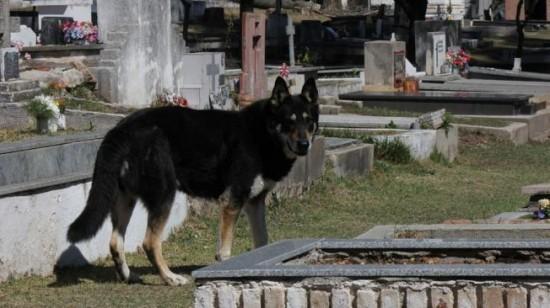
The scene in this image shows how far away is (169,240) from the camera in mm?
11836

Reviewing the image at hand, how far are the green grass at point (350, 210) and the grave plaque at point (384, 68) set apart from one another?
4942 millimetres

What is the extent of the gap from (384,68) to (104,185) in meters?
18.1

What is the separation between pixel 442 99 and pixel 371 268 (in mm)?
18525

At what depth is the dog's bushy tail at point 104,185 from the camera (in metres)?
9.14

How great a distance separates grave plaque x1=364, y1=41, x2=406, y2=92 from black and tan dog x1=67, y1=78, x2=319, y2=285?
658 inches

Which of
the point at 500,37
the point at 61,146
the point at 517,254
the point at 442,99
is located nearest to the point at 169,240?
the point at 61,146

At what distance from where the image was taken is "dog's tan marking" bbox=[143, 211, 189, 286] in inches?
368

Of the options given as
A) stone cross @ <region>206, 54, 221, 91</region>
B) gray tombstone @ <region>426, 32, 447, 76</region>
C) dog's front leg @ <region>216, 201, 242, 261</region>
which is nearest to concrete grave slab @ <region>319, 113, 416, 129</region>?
stone cross @ <region>206, 54, 221, 91</region>

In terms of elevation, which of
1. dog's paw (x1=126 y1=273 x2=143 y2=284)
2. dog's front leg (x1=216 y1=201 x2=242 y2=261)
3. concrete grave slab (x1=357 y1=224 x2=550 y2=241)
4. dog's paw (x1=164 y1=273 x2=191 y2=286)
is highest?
dog's front leg (x1=216 y1=201 x2=242 y2=261)

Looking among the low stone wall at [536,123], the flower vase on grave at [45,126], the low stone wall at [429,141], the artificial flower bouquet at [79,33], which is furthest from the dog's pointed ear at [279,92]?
the low stone wall at [536,123]

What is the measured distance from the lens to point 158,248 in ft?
30.9

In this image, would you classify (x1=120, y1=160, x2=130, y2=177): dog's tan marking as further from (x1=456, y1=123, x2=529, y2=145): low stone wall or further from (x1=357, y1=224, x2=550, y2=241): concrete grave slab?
(x1=456, y1=123, x2=529, y2=145): low stone wall

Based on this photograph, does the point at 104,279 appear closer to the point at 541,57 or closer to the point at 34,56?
the point at 34,56

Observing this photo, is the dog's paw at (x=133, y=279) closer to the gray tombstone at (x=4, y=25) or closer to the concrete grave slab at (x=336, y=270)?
the concrete grave slab at (x=336, y=270)
